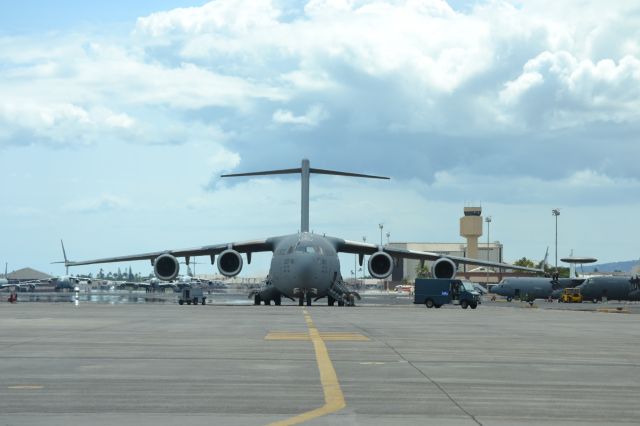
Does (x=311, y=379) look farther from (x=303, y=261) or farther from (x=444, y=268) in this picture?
(x=444, y=268)

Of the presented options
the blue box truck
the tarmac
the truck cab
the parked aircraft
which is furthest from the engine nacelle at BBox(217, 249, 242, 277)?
the parked aircraft

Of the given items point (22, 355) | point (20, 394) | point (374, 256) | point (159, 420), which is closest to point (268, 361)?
point (22, 355)

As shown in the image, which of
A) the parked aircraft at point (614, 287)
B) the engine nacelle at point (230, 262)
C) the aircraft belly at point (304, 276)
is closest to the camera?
the aircraft belly at point (304, 276)

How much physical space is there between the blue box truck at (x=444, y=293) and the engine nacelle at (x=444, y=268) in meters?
0.46

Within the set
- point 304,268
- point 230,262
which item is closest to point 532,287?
point 230,262

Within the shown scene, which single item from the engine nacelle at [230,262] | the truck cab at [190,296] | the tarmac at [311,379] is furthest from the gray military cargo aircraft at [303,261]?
the tarmac at [311,379]

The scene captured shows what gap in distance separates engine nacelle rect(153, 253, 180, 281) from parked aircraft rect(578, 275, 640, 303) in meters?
52.2

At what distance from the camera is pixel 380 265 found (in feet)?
182

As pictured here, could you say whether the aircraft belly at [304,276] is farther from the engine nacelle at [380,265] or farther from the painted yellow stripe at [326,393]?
the painted yellow stripe at [326,393]

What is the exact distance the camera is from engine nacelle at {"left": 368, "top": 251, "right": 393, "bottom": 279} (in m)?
55.1

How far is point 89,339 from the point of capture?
2058 centimetres

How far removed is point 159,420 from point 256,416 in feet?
3.13

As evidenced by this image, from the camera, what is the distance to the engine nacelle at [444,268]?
187ft

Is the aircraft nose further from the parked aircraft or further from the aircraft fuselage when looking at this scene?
the parked aircraft
